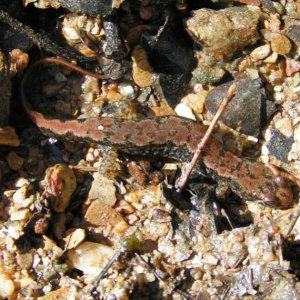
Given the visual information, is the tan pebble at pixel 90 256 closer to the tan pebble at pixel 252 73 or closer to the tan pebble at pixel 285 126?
the tan pebble at pixel 285 126

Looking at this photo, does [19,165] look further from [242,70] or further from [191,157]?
[242,70]

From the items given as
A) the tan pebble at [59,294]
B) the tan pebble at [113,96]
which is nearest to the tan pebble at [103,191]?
the tan pebble at [113,96]

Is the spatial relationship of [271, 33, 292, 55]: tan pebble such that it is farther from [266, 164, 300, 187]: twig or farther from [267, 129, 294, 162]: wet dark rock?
[266, 164, 300, 187]: twig

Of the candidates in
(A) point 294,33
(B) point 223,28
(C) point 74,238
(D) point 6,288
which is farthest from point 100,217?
(A) point 294,33

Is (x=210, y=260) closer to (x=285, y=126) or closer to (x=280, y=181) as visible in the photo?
(x=280, y=181)

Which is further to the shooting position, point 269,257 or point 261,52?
point 261,52

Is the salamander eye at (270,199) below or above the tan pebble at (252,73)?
below
